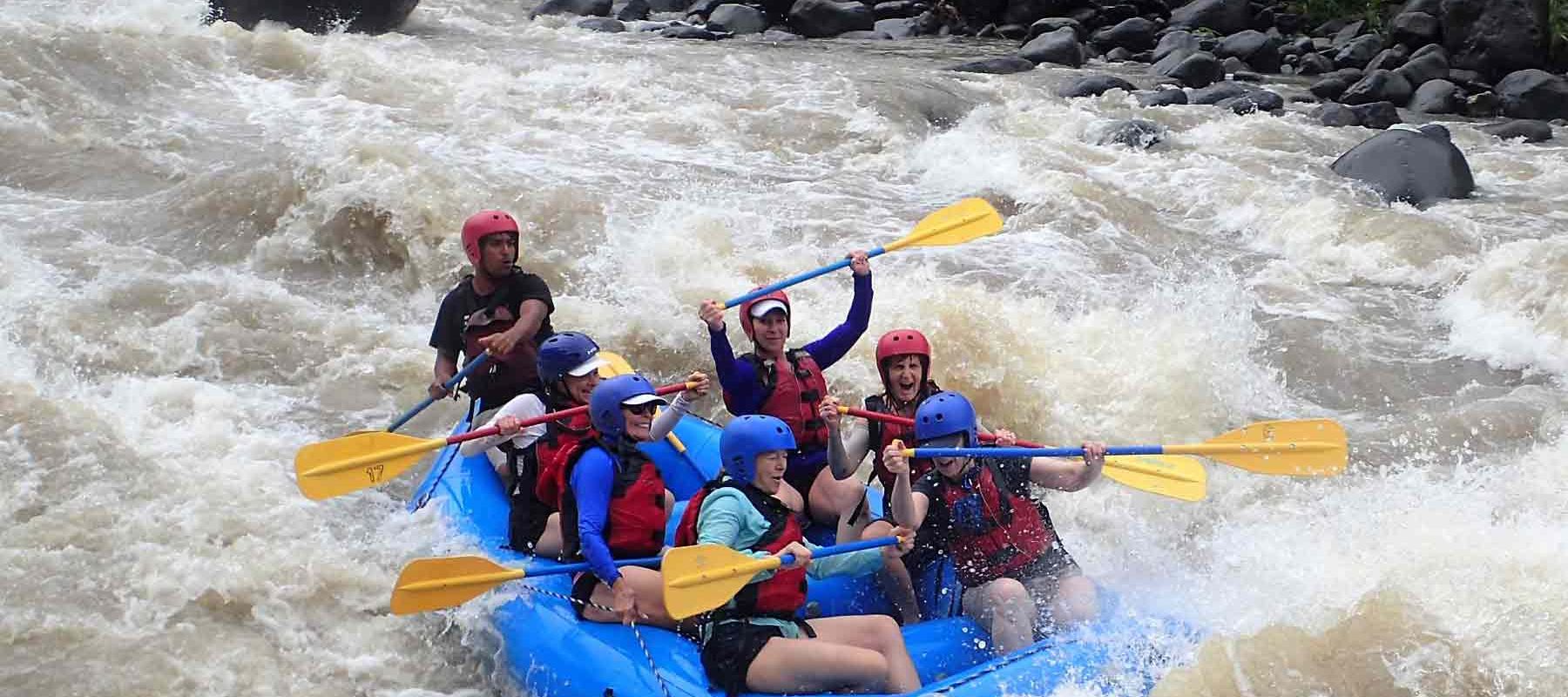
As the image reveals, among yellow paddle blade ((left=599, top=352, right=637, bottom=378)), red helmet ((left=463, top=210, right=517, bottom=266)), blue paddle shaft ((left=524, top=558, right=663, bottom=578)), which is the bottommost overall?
blue paddle shaft ((left=524, top=558, right=663, bottom=578))

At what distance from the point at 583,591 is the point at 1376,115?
1004 centimetres

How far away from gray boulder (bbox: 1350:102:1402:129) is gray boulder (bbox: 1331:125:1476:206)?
6.62 feet

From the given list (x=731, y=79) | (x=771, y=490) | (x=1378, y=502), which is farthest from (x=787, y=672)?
(x=731, y=79)

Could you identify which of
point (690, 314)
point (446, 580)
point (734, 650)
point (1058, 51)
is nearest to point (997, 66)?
point (1058, 51)

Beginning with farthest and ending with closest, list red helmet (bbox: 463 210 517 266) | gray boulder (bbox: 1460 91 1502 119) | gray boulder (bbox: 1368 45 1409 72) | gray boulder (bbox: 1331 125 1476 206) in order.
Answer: gray boulder (bbox: 1368 45 1409 72), gray boulder (bbox: 1460 91 1502 119), gray boulder (bbox: 1331 125 1476 206), red helmet (bbox: 463 210 517 266)

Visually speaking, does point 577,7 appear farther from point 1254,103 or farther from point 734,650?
point 734,650

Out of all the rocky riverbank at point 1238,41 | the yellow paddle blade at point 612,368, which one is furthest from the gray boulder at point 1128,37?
the yellow paddle blade at point 612,368

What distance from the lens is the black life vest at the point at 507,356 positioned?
4.99m

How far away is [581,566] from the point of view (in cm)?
388

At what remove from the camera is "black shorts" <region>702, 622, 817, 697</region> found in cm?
359

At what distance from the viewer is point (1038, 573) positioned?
3.97 m

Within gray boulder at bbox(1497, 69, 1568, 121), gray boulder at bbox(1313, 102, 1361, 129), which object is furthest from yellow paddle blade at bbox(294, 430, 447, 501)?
gray boulder at bbox(1497, 69, 1568, 121)

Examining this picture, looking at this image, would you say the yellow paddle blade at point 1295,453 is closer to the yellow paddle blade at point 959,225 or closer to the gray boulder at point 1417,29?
the yellow paddle blade at point 959,225

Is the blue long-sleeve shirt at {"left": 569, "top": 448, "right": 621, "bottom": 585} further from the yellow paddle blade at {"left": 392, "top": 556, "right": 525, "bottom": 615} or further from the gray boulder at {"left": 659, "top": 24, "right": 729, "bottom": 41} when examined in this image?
the gray boulder at {"left": 659, "top": 24, "right": 729, "bottom": 41}
